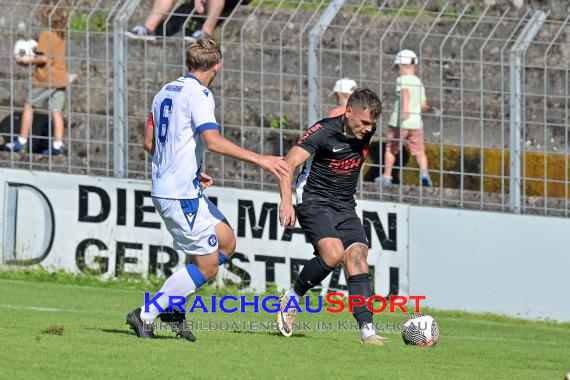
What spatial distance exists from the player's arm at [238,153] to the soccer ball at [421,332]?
1.84 metres

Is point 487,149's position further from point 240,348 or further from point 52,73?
point 240,348

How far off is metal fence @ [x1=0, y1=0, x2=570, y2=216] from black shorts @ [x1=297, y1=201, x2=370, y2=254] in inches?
154

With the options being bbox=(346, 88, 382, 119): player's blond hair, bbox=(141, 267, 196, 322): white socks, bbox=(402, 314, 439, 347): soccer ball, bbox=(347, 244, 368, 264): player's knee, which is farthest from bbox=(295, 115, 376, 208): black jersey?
bbox=(141, 267, 196, 322): white socks

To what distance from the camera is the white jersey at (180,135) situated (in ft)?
31.2

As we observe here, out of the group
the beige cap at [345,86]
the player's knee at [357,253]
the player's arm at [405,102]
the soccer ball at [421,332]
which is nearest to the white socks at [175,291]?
the player's knee at [357,253]

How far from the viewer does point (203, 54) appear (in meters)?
9.56

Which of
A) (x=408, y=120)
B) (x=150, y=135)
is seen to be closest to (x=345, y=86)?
(x=408, y=120)

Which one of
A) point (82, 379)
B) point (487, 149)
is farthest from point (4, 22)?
point (82, 379)

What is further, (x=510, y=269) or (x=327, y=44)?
(x=327, y=44)

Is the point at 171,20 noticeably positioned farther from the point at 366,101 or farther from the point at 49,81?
the point at 366,101

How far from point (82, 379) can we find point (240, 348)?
1848mm

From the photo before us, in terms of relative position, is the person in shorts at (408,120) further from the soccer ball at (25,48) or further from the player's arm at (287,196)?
the player's arm at (287,196)

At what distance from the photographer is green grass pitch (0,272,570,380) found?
27.4 ft

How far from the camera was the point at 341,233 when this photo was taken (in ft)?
35.5
